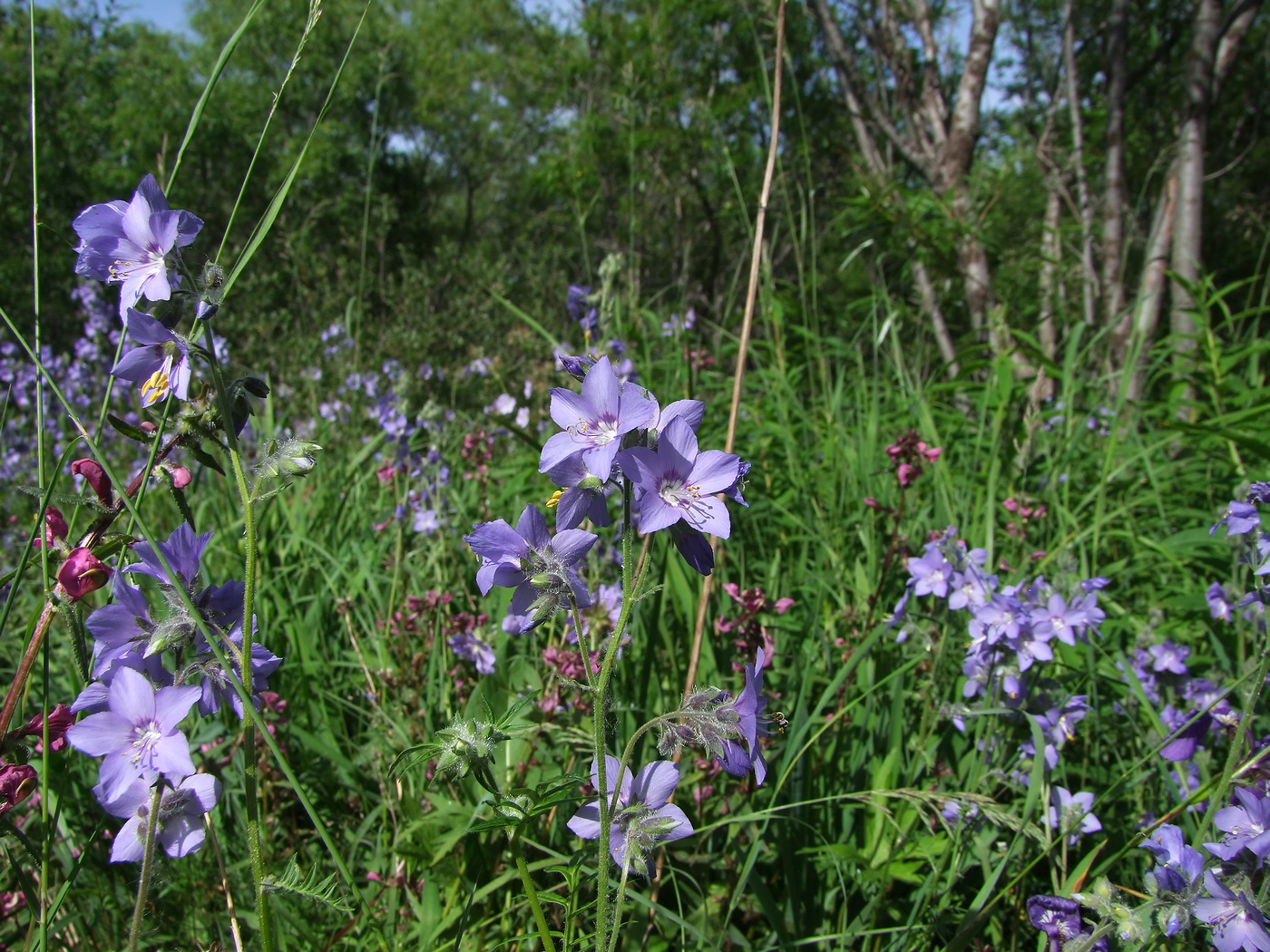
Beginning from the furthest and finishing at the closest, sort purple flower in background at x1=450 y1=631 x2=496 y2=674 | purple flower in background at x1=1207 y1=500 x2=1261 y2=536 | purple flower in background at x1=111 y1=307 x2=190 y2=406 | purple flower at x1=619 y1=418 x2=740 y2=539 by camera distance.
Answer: purple flower in background at x1=450 y1=631 x2=496 y2=674 → purple flower in background at x1=1207 y1=500 x2=1261 y2=536 → purple flower in background at x1=111 y1=307 x2=190 y2=406 → purple flower at x1=619 y1=418 x2=740 y2=539

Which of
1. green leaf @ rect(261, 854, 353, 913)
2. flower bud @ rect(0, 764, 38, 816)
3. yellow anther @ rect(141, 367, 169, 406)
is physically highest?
yellow anther @ rect(141, 367, 169, 406)

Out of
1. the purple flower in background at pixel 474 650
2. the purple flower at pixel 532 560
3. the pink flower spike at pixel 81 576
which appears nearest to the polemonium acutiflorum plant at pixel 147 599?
the pink flower spike at pixel 81 576

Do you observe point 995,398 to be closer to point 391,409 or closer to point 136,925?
point 391,409

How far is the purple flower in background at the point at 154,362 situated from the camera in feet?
3.20

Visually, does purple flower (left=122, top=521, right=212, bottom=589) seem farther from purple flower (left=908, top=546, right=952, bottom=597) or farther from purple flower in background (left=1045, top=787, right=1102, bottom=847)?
purple flower in background (left=1045, top=787, right=1102, bottom=847)

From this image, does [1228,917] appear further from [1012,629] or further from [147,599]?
[147,599]

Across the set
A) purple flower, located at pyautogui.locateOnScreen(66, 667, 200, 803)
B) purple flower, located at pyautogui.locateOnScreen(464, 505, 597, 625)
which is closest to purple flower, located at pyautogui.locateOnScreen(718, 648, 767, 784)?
purple flower, located at pyautogui.locateOnScreen(464, 505, 597, 625)

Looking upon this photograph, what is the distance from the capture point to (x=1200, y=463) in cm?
345

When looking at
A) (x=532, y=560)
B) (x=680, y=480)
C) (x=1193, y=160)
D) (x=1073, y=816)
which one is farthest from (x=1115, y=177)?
(x=532, y=560)

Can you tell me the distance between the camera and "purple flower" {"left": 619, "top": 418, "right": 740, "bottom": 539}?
0.87m

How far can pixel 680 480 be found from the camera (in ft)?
3.06

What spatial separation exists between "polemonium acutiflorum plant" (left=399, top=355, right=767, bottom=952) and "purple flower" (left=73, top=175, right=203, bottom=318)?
0.53 metres

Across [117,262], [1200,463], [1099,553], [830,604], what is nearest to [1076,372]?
[1200,463]

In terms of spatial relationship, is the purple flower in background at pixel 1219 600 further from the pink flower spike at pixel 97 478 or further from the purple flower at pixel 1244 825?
the pink flower spike at pixel 97 478
